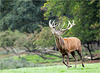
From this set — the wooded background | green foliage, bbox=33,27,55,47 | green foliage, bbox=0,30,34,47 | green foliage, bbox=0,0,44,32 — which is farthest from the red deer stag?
green foliage, bbox=0,0,44,32

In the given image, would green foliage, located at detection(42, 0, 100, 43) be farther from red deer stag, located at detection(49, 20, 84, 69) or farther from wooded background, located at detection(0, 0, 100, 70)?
red deer stag, located at detection(49, 20, 84, 69)

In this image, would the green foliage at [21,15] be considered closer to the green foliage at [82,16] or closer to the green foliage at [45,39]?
the green foliage at [45,39]

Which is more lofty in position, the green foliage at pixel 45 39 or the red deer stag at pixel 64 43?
the red deer stag at pixel 64 43

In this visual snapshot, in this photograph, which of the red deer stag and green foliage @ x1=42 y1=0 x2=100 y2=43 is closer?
the red deer stag

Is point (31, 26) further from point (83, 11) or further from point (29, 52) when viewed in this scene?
point (83, 11)

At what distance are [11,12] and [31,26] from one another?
202 inches

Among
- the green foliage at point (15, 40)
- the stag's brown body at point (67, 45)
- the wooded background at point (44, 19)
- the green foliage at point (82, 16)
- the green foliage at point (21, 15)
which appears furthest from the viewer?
the green foliage at point (21, 15)

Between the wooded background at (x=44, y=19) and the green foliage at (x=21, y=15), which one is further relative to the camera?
the green foliage at (x=21, y=15)

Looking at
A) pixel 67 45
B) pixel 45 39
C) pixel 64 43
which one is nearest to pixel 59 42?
pixel 64 43

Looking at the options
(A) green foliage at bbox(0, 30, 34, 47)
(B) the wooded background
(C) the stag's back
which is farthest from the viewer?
(A) green foliage at bbox(0, 30, 34, 47)

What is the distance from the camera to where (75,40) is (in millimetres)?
12867

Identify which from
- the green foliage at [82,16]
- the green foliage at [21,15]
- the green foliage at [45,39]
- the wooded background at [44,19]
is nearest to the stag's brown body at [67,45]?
the wooded background at [44,19]

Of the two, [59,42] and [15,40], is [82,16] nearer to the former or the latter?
[15,40]

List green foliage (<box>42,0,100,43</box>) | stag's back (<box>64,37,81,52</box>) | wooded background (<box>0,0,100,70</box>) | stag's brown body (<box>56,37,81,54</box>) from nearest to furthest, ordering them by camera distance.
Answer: stag's brown body (<box>56,37,81,54</box>), stag's back (<box>64,37,81,52</box>), green foliage (<box>42,0,100,43</box>), wooded background (<box>0,0,100,70</box>)
